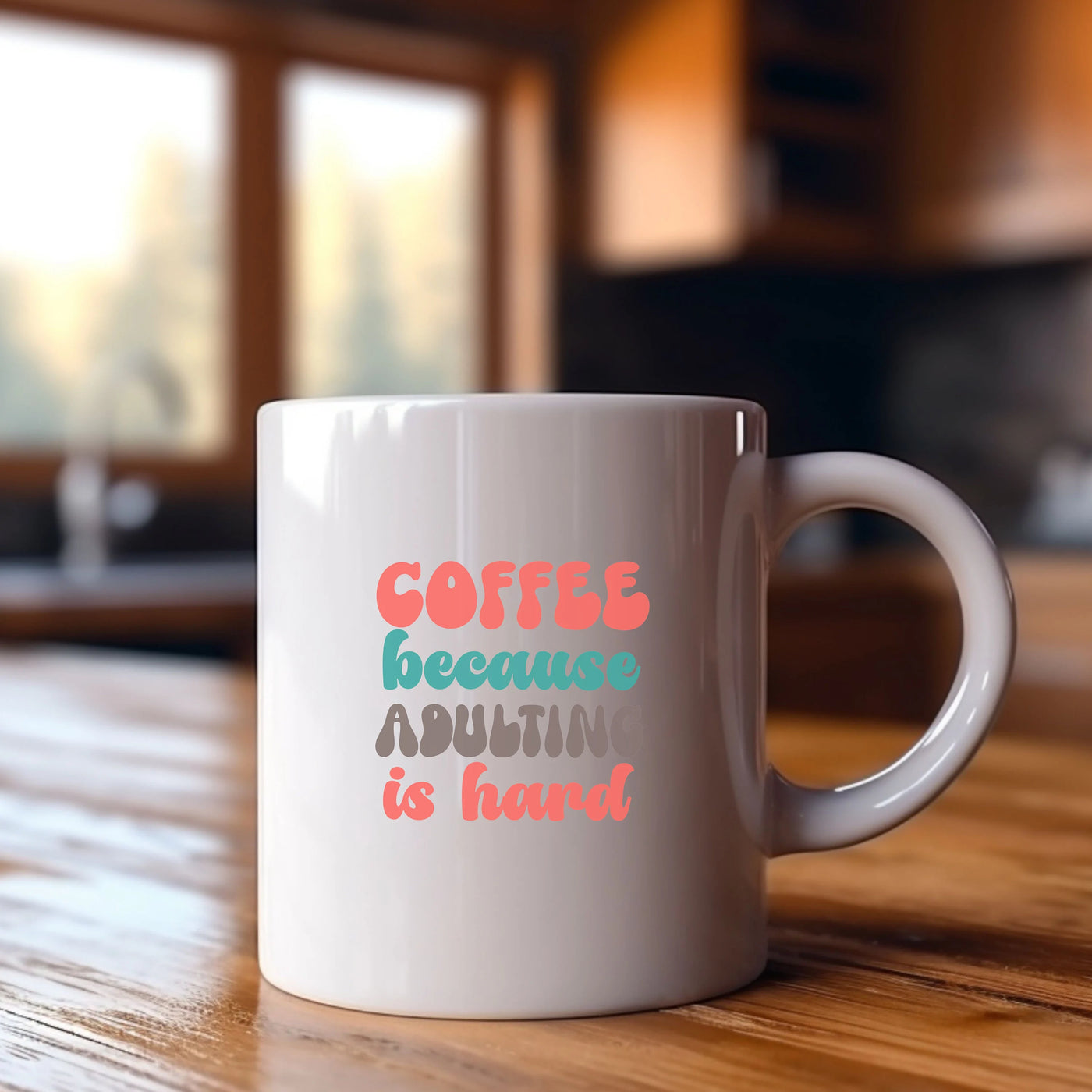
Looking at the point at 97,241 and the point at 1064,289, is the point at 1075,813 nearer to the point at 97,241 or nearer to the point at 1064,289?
the point at 97,241

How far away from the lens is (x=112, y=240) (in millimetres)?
3047

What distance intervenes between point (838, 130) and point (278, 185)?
1.23m

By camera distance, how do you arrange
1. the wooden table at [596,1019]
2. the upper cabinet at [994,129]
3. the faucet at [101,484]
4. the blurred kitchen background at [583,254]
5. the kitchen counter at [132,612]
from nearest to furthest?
the wooden table at [596,1019] < the kitchen counter at [132,612] < the faucet at [101,484] < the blurred kitchen background at [583,254] < the upper cabinet at [994,129]

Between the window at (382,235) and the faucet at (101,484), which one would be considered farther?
the window at (382,235)

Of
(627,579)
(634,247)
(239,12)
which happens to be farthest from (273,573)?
(634,247)

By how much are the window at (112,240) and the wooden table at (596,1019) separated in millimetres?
2237

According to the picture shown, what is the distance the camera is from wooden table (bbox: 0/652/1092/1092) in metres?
0.37

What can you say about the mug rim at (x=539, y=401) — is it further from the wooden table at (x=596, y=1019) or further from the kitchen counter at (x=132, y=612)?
the kitchen counter at (x=132, y=612)

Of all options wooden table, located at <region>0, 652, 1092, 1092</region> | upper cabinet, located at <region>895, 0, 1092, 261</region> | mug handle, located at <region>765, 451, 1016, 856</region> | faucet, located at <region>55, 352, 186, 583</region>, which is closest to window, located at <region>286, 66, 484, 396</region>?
faucet, located at <region>55, 352, 186, 583</region>

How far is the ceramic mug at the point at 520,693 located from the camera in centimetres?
41

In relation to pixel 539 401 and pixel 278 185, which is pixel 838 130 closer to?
pixel 278 185

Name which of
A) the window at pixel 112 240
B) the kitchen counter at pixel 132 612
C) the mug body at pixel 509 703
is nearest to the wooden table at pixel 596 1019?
the mug body at pixel 509 703

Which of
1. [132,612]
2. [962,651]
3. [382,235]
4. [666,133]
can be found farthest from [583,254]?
[962,651]

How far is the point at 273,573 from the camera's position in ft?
1.47
